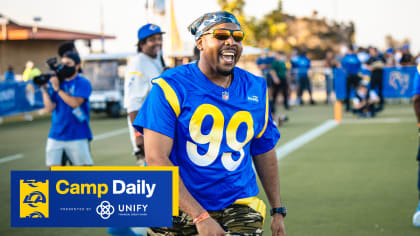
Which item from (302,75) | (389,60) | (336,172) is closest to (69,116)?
(336,172)

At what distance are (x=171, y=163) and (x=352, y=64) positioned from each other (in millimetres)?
15693

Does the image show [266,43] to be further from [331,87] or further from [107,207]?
[107,207]

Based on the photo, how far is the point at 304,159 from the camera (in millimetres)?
10133

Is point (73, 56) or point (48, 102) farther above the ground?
point (73, 56)

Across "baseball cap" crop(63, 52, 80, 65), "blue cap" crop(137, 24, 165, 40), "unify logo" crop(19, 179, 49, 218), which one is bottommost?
"unify logo" crop(19, 179, 49, 218)

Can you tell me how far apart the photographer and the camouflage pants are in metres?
3.61

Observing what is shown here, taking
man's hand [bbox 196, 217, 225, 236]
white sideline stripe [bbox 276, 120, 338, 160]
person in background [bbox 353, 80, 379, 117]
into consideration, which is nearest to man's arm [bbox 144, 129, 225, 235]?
man's hand [bbox 196, 217, 225, 236]

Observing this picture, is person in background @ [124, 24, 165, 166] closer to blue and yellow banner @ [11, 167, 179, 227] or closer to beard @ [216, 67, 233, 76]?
beard @ [216, 67, 233, 76]

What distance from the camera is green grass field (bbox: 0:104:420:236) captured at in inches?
239

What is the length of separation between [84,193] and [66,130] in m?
4.28

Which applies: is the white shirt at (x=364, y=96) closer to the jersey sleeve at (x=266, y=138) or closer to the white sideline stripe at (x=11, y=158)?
the white sideline stripe at (x=11, y=158)

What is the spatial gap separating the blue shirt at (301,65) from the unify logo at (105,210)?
2224cm

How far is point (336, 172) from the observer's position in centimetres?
889

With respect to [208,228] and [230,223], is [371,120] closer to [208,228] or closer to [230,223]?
[230,223]
